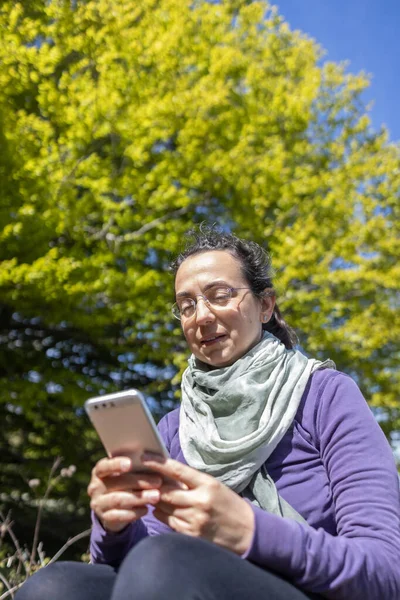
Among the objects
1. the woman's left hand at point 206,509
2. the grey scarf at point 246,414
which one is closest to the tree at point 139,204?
the grey scarf at point 246,414

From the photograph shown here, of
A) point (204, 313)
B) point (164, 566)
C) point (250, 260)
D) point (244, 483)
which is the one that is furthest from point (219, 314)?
point (164, 566)

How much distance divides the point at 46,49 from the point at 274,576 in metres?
5.73

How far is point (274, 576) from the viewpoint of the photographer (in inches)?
42.9

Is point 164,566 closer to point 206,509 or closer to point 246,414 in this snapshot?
point 206,509

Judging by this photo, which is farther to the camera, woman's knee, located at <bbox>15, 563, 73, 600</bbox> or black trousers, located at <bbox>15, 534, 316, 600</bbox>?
woman's knee, located at <bbox>15, 563, 73, 600</bbox>

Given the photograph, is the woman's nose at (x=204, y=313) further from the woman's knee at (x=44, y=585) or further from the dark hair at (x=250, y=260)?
the woman's knee at (x=44, y=585)

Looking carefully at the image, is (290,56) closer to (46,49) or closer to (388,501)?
(46,49)

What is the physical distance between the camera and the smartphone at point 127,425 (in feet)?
3.55

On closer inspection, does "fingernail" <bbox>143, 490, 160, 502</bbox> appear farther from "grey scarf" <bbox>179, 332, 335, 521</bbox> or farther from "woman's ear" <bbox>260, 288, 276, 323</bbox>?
"woman's ear" <bbox>260, 288, 276, 323</bbox>

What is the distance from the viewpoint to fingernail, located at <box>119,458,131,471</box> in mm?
1138

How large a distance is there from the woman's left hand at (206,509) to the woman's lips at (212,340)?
24.7 inches

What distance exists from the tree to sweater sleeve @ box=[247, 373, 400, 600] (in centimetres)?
450

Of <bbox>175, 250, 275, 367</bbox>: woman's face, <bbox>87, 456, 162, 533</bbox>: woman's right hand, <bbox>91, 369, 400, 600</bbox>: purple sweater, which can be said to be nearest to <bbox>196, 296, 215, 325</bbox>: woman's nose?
<bbox>175, 250, 275, 367</bbox>: woman's face

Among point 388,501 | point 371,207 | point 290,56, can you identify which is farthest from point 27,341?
point 388,501
